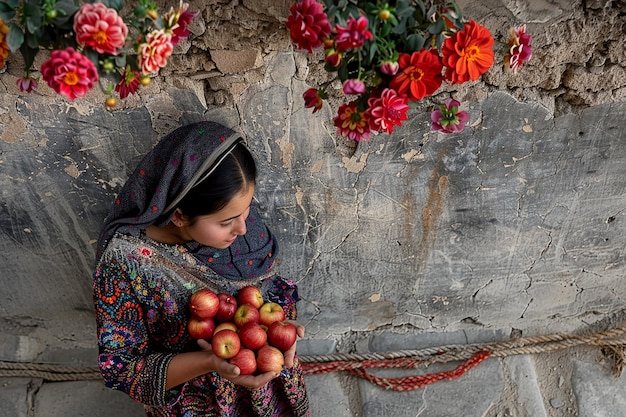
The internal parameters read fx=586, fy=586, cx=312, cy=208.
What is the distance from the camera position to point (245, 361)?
2.02m

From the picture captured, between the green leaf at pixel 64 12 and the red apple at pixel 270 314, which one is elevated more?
the green leaf at pixel 64 12

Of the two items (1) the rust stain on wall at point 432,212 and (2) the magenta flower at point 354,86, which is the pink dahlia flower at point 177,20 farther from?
(1) the rust stain on wall at point 432,212

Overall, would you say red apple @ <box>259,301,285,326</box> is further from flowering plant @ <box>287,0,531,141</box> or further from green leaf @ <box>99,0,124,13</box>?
green leaf @ <box>99,0,124,13</box>

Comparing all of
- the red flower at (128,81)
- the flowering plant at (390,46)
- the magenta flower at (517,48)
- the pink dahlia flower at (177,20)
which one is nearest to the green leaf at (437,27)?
the flowering plant at (390,46)

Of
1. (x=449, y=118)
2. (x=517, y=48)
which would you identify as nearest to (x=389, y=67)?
(x=449, y=118)

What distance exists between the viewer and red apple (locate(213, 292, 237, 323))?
2143 mm

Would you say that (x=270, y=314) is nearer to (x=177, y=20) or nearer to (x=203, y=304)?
(x=203, y=304)

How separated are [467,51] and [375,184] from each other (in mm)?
965

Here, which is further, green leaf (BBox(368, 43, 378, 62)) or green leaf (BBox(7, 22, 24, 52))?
green leaf (BBox(368, 43, 378, 62))

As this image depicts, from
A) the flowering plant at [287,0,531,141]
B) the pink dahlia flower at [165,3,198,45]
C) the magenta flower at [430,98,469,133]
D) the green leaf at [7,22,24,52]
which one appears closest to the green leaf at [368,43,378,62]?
the flowering plant at [287,0,531,141]

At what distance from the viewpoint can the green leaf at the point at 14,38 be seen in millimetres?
1461

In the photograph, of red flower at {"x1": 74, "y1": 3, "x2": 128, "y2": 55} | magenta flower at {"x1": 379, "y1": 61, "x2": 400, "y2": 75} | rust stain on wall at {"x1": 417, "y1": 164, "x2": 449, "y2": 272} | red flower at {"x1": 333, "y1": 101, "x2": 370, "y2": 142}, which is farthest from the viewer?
rust stain on wall at {"x1": 417, "y1": 164, "x2": 449, "y2": 272}

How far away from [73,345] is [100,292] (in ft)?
4.37

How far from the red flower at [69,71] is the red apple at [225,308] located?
97 cm
